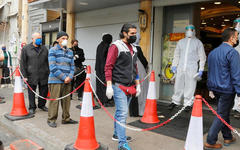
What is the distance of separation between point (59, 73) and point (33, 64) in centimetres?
159

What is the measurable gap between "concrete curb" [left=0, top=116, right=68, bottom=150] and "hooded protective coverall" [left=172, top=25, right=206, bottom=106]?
317cm

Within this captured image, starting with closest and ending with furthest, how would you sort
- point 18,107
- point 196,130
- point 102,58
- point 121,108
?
point 196,130
point 121,108
point 18,107
point 102,58

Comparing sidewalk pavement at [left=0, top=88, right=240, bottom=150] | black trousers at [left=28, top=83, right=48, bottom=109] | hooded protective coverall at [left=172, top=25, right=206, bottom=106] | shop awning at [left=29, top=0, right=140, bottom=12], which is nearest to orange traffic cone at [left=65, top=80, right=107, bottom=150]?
sidewalk pavement at [left=0, top=88, right=240, bottom=150]

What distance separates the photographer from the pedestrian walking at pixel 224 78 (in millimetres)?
3453

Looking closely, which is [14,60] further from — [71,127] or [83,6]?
[71,127]

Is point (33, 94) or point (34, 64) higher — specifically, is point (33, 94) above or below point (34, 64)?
below

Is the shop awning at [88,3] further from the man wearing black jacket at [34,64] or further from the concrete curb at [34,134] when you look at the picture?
the concrete curb at [34,134]

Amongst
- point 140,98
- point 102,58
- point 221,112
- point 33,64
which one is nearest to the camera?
point 221,112

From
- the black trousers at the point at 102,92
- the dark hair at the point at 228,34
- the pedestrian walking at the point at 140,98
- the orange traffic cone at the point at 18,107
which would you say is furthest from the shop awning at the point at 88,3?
the dark hair at the point at 228,34

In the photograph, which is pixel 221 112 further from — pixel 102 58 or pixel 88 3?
pixel 88 3

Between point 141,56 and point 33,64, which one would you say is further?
point 33,64

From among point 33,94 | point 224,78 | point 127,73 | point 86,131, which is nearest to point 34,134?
point 86,131

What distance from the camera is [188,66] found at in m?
5.70

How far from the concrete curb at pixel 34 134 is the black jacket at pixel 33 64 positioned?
1.17 m
